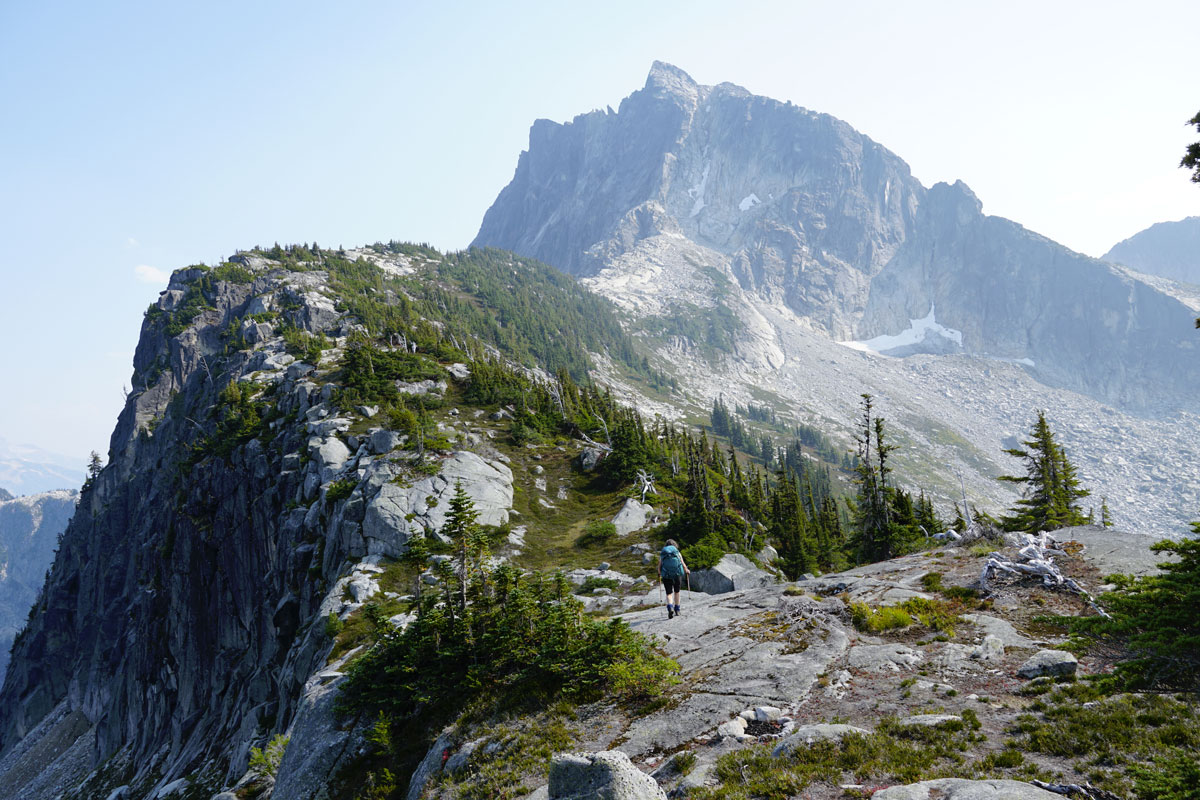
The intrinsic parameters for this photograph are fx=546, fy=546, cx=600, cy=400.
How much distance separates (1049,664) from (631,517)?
117ft

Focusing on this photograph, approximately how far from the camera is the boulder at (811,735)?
1120cm

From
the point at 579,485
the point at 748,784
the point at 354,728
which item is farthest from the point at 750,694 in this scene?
the point at 579,485

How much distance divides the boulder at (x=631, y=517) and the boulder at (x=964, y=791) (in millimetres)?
37092

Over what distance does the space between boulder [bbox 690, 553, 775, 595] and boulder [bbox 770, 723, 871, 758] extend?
19671 mm

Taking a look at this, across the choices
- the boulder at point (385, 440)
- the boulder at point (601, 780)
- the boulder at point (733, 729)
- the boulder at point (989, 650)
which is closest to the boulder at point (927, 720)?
the boulder at point (733, 729)

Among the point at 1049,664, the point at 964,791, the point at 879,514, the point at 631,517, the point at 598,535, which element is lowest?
the point at 598,535

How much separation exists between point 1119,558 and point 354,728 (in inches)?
1165

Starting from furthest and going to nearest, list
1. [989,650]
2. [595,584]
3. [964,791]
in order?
1. [595,584]
2. [989,650]
3. [964,791]

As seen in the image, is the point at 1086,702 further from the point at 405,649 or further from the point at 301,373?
the point at 301,373

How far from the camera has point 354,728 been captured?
19906mm

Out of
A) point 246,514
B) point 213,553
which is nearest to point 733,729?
point 246,514

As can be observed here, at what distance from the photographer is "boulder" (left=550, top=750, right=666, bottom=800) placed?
9.64 meters

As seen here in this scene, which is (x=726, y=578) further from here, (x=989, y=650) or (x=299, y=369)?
(x=299, y=369)

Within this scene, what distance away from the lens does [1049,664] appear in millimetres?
13359
